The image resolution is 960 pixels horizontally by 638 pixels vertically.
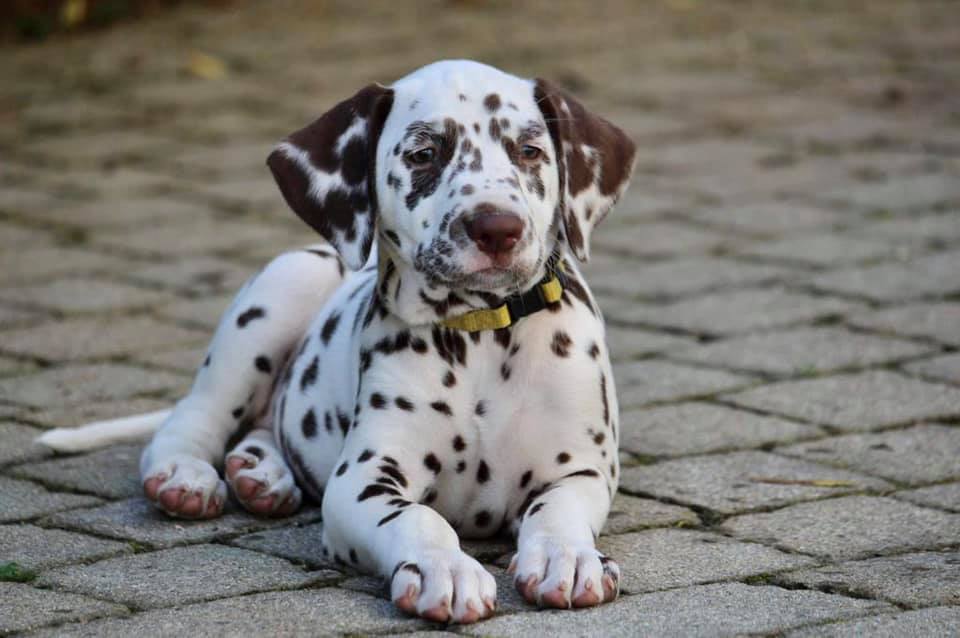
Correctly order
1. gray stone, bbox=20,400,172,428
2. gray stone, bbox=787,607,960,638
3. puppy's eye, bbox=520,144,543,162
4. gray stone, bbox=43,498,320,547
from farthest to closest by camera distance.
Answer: gray stone, bbox=20,400,172,428 → gray stone, bbox=43,498,320,547 → puppy's eye, bbox=520,144,543,162 → gray stone, bbox=787,607,960,638

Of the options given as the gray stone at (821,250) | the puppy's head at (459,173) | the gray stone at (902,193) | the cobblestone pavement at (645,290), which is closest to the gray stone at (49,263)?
the cobblestone pavement at (645,290)

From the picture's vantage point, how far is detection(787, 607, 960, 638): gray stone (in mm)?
3707

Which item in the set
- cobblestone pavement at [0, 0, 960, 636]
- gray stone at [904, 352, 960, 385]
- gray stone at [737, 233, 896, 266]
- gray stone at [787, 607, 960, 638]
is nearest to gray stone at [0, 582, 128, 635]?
cobblestone pavement at [0, 0, 960, 636]

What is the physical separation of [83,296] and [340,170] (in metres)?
3.02

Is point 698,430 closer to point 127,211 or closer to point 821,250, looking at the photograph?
point 821,250

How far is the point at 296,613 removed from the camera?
392 cm

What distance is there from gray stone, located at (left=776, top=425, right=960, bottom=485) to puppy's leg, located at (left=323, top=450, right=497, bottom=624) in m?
1.47

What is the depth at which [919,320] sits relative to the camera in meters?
6.66

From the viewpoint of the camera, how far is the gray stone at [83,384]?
600 centimetres

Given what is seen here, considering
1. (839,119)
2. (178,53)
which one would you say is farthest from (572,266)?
(178,53)

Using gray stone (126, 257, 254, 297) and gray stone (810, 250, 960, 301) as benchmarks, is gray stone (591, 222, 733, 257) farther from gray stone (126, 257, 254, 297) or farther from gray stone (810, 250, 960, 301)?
gray stone (126, 257, 254, 297)

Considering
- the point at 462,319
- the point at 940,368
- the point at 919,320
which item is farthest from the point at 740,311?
the point at 462,319

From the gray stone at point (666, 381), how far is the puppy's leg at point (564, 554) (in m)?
1.61

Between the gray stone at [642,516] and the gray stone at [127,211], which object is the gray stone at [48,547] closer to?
the gray stone at [642,516]
